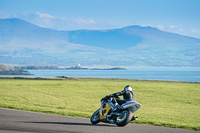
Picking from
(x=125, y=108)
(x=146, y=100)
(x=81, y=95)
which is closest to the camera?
(x=125, y=108)

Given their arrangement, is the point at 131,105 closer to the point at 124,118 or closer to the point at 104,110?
the point at 124,118

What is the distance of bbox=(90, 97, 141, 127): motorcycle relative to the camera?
13981 millimetres

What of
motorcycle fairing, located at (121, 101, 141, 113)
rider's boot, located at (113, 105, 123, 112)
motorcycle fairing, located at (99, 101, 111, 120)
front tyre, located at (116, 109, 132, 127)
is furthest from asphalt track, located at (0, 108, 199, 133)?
motorcycle fairing, located at (121, 101, 141, 113)

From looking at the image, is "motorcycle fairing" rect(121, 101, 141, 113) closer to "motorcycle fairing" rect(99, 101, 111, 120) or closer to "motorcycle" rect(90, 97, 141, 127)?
"motorcycle" rect(90, 97, 141, 127)

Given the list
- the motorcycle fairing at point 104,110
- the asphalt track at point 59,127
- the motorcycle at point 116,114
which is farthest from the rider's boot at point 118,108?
the asphalt track at point 59,127

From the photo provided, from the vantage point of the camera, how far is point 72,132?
42.5 ft

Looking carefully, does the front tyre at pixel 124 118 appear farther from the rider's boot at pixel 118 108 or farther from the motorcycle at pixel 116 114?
the rider's boot at pixel 118 108

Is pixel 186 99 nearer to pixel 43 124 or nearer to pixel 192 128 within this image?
pixel 192 128

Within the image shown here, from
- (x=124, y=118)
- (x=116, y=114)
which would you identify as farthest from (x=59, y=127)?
(x=124, y=118)

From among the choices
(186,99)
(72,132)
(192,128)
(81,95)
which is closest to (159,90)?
(186,99)

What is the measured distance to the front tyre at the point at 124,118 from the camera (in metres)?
14.0

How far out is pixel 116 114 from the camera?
47.4 ft

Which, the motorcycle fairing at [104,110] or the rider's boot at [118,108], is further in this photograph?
the motorcycle fairing at [104,110]

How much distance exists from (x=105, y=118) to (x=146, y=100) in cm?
2019
